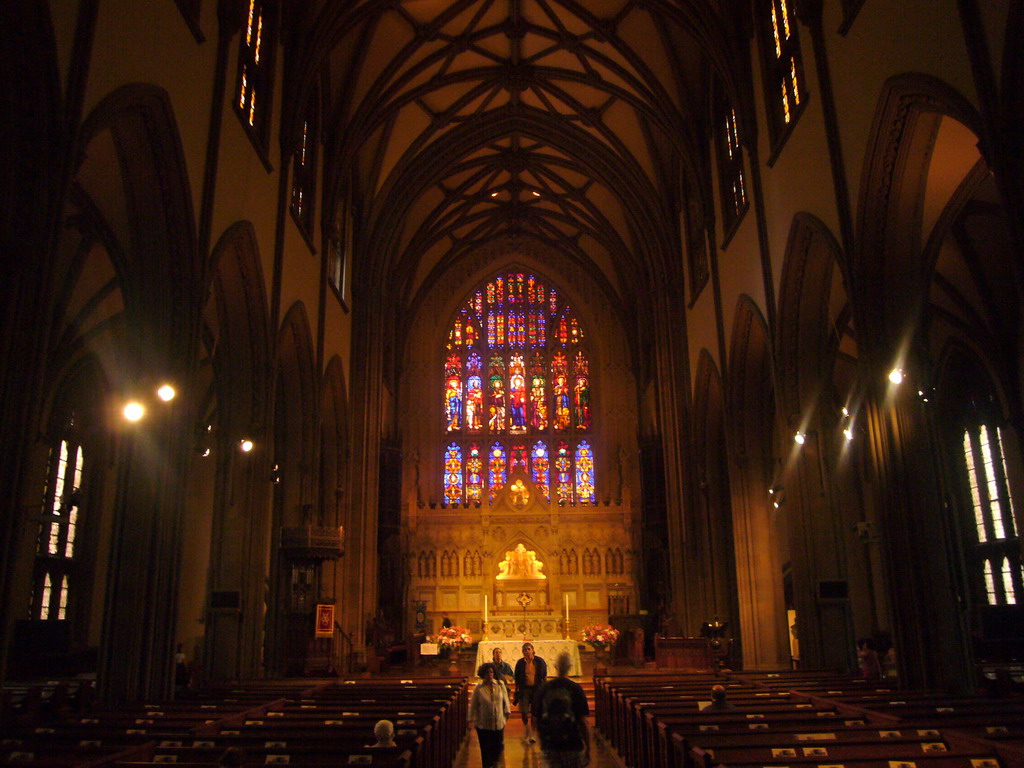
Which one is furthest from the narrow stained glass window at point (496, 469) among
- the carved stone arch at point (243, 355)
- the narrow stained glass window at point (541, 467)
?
the carved stone arch at point (243, 355)

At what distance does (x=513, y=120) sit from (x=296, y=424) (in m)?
12.5

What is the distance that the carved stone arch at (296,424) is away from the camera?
1898 cm

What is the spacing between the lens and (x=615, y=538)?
3109cm

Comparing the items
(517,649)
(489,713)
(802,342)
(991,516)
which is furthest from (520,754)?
(991,516)

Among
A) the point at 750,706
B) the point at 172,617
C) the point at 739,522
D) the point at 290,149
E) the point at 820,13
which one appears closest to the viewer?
the point at 750,706

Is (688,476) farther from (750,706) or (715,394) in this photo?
(750,706)

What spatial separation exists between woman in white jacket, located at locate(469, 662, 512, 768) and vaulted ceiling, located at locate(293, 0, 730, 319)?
507 inches

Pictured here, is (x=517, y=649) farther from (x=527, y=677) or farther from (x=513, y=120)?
(x=513, y=120)

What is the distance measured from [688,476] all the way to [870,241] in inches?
492

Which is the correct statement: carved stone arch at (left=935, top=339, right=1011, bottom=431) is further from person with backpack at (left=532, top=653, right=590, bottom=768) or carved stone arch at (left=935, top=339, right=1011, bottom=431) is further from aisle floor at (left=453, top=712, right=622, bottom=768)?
person with backpack at (left=532, top=653, right=590, bottom=768)

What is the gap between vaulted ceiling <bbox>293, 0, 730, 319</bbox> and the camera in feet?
69.3

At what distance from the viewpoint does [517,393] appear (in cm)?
3444

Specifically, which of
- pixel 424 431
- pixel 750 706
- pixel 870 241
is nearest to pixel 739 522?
pixel 870 241

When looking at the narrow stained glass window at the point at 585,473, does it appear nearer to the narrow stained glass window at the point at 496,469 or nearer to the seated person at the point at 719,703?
the narrow stained glass window at the point at 496,469
